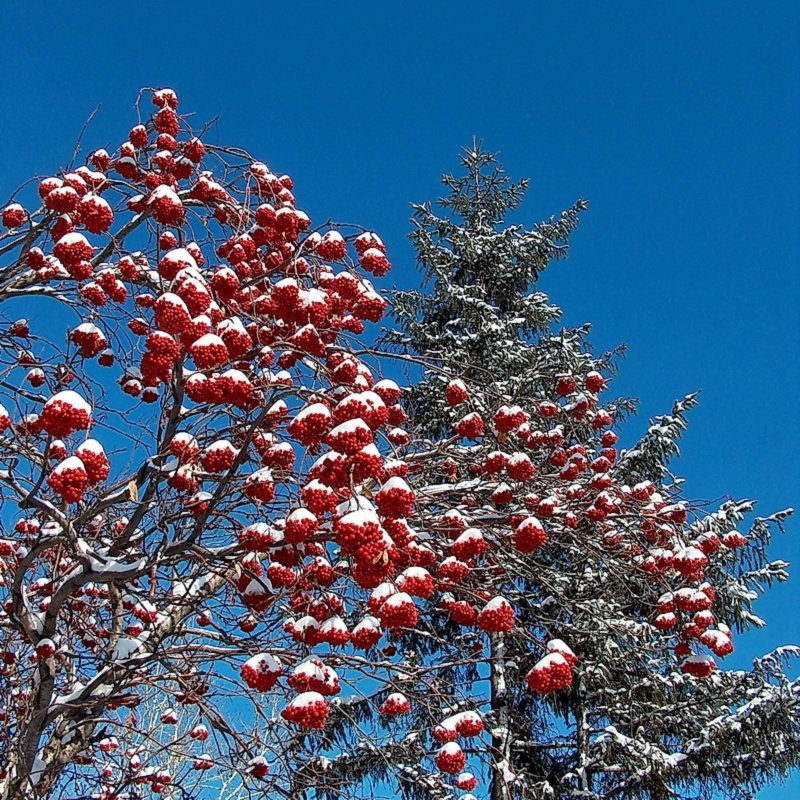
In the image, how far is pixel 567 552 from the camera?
33.0 feet

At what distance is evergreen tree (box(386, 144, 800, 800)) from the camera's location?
221 inches

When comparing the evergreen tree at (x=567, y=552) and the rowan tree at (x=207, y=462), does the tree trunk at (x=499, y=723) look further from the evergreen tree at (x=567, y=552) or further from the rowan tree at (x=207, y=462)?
the rowan tree at (x=207, y=462)

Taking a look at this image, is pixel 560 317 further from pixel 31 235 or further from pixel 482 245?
pixel 31 235

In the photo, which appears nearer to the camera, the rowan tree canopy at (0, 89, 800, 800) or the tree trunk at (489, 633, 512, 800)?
the rowan tree canopy at (0, 89, 800, 800)

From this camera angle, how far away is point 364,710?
9.51m

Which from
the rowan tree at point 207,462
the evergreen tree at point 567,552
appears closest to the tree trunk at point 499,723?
the evergreen tree at point 567,552

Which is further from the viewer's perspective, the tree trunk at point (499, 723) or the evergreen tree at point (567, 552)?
the tree trunk at point (499, 723)

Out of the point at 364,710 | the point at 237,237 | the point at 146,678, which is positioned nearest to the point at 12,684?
the point at 146,678

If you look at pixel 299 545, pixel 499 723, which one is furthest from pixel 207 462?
pixel 499 723

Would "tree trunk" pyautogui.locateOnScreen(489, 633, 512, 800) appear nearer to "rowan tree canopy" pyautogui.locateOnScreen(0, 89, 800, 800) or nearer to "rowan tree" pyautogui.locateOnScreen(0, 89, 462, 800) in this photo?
"rowan tree canopy" pyautogui.locateOnScreen(0, 89, 800, 800)

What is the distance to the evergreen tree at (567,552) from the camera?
561cm

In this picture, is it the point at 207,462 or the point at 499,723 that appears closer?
the point at 207,462

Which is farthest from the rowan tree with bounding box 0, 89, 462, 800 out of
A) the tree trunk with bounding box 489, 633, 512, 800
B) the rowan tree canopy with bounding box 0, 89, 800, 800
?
the tree trunk with bounding box 489, 633, 512, 800

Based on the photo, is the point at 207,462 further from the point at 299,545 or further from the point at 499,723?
the point at 499,723
